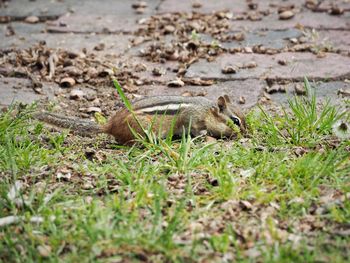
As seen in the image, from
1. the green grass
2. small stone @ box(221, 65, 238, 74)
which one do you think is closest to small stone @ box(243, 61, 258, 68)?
small stone @ box(221, 65, 238, 74)

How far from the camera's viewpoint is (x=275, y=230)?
137 inches

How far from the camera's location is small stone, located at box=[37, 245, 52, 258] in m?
3.36

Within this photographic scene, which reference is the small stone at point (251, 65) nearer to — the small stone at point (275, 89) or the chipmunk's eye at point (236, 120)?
the small stone at point (275, 89)

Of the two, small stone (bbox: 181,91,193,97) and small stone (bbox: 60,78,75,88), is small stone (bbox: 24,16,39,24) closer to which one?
small stone (bbox: 60,78,75,88)

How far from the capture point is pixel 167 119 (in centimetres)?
521

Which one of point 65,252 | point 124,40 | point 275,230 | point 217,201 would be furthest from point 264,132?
point 124,40

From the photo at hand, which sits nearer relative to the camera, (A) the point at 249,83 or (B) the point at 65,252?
(B) the point at 65,252

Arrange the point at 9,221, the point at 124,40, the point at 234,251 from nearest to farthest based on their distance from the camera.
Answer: the point at 234,251, the point at 9,221, the point at 124,40

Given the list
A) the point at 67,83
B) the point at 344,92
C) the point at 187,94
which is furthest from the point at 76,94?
the point at 344,92

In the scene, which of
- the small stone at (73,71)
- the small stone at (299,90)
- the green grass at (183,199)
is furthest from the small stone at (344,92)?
the small stone at (73,71)

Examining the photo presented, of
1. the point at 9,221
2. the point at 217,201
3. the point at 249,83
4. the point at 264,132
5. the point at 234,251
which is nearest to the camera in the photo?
the point at 234,251

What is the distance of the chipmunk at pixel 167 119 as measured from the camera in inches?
200

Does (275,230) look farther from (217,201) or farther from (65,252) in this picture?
(65,252)

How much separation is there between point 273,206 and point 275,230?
0.32m
